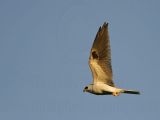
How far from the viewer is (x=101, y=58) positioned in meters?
14.6

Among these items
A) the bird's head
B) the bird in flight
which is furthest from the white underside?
the bird's head

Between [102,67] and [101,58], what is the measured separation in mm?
431

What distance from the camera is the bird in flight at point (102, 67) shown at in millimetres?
14102

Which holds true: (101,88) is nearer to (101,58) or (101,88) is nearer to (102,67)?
(102,67)

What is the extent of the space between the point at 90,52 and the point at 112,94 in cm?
249

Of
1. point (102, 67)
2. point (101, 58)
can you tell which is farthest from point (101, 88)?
point (101, 58)

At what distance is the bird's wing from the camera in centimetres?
1423

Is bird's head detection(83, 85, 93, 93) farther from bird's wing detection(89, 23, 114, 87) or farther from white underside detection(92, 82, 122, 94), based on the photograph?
bird's wing detection(89, 23, 114, 87)

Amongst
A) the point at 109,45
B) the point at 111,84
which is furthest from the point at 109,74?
the point at 109,45

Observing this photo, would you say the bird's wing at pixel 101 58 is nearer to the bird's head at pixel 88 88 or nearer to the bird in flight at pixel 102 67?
the bird in flight at pixel 102 67

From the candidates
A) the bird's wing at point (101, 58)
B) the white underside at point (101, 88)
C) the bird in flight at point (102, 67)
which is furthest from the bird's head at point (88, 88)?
the bird's wing at point (101, 58)

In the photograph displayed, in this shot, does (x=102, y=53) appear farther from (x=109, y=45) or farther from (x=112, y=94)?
(x=112, y=94)

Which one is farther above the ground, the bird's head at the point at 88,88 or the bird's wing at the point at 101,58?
the bird's wing at the point at 101,58

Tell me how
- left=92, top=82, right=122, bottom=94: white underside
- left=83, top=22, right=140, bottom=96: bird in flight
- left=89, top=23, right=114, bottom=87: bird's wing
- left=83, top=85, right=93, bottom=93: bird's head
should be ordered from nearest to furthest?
left=92, top=82, right=122, bottom=94: white underside → left=83, top=22, right=140, bottom=96: bird in flight → left=89, top=23, right=114, bottom=87: bird's wing → left=83, top=85, right=93, bottom=93: bird's head
